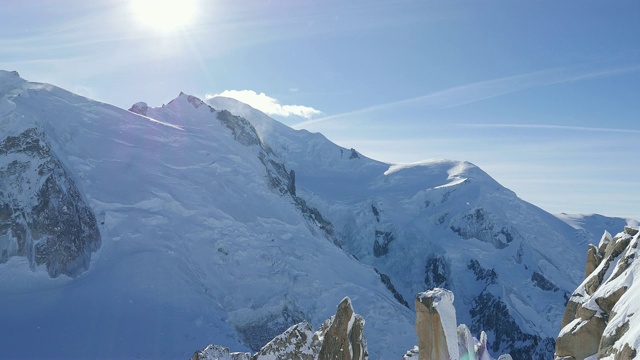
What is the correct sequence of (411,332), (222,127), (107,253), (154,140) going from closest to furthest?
(107,253) < (411,332) < (154,140) < (222,127)

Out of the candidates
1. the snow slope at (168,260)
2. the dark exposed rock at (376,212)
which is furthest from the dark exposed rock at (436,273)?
the snow slope at (168,260)

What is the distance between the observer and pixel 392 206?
174875mm

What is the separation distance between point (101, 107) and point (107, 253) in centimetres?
4010

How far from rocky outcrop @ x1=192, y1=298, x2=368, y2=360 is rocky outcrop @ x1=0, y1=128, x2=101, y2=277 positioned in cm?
6442

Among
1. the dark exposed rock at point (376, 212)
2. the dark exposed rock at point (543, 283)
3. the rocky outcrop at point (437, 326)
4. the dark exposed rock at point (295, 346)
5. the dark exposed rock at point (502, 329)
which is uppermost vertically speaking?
the dark exposed rock at point (376, 212)

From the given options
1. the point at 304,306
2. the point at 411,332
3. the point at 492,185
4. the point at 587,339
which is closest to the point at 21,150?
the point at 304,306

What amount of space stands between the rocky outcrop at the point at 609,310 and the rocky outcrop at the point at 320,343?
7.70 meters

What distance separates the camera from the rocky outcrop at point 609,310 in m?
13.7

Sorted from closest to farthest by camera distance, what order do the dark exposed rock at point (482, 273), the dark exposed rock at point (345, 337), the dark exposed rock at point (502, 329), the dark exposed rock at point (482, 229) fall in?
the dark exposed rock at point (345, 337) < the dark exposed rock at point (502, 329) < the dark exposed rock at point (482, 273) < the dark exposed rock at point (482, 229)

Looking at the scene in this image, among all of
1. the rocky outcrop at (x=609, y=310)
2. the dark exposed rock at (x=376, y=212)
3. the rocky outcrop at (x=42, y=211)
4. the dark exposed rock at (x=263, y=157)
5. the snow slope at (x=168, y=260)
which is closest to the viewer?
the rocky outcrop at (x=609, y=310)

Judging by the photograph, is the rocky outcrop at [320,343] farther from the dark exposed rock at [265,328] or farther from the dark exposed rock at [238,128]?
the dark exposed rock at [238,128]

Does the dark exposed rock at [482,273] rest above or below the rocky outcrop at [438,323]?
below

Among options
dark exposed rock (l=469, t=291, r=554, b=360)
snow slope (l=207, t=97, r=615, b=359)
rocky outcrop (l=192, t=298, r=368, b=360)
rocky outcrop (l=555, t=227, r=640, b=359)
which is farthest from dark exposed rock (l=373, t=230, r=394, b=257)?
rocky outcrop (l=555, t=227, r=640, b=359)

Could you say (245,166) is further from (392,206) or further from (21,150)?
(392,206)
